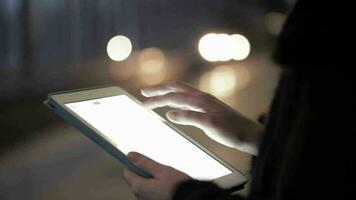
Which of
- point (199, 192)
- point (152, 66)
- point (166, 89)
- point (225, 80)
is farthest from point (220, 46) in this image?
point (199, 192)

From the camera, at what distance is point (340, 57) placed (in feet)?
1.33

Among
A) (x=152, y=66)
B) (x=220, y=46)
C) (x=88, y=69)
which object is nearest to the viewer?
(x=88, y=69)

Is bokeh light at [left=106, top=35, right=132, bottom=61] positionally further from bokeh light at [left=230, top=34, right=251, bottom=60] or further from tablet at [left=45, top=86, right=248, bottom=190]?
tablet at [left=45, top=86, right=248, bottom=190]

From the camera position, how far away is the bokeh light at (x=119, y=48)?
106 cm

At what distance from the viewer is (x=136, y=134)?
0.59 m

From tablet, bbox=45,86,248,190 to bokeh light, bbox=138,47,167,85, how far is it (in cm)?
47

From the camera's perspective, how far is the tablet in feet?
1.83

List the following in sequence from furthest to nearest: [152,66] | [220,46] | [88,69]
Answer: [220,46]
[152,66]
[88,69]

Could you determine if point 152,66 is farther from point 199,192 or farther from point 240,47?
point 199,192

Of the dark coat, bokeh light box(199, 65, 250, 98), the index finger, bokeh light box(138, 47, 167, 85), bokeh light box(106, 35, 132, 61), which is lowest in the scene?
bokeh light box(199, 65, 250, 98)

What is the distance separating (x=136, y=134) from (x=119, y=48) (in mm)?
535

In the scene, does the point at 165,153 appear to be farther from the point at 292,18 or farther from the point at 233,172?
the point at 292,18

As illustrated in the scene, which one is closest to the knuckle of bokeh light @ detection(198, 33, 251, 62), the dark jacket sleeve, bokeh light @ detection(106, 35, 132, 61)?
the dark jacket sleeve

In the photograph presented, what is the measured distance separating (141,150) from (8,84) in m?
0.44
